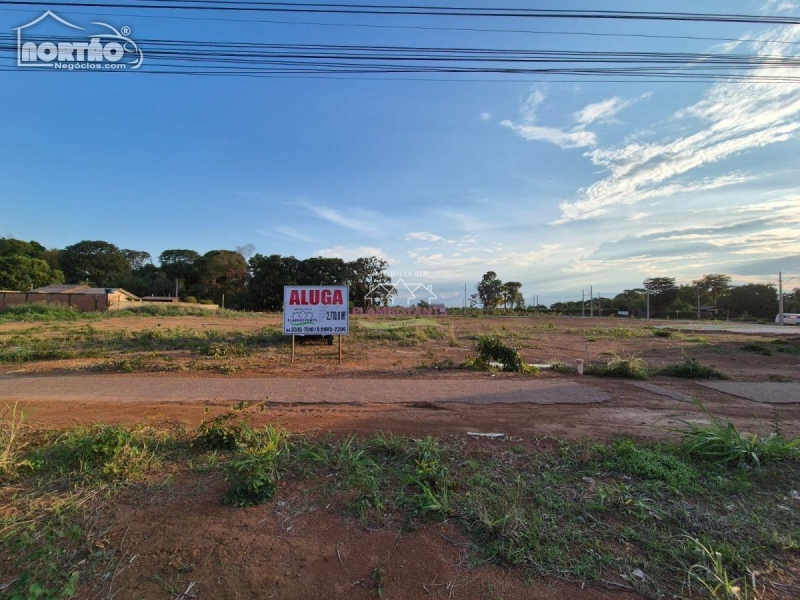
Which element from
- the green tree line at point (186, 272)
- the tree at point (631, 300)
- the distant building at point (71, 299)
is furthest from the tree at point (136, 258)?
the tree at point (631, 300)

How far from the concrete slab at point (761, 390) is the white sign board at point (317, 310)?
9371 millimetres

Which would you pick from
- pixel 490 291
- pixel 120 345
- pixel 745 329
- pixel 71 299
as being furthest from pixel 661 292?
pixel 71 299

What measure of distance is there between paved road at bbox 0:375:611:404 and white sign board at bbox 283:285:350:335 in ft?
10.7

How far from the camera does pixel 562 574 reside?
2322 mm

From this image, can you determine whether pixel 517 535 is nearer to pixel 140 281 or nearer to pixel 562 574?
pixel 562 574

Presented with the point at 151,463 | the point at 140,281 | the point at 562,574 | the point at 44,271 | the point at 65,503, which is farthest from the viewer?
the point at 140,281

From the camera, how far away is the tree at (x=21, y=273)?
48.3 meters

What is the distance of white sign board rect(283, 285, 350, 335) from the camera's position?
1130cm

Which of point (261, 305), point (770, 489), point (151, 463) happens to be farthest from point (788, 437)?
point (261, 305)

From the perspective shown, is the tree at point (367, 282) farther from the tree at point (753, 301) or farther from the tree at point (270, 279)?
the tree at point (753, 301)

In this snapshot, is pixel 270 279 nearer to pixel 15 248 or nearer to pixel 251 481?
pixel 15 248

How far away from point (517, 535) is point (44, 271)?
239 ft

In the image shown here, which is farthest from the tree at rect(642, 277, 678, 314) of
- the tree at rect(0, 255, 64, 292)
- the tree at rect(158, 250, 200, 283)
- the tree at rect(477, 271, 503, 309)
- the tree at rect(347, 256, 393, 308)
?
the tree at rect(0, 255, 64, 292)

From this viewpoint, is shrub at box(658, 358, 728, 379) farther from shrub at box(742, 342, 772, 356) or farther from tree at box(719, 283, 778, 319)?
tree at box(719, 283, 778, 319)
